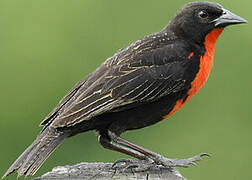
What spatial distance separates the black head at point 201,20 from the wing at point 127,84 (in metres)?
0.32

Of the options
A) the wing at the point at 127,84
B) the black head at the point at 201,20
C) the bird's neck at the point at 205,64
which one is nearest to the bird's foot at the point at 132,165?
the wing at the point at 127,84

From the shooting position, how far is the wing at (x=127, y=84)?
787 centimetres

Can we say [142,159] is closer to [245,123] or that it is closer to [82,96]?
[82,96]

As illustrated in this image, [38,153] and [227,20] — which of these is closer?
[38,153]

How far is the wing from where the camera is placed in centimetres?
787

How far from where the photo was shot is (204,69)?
837 cm

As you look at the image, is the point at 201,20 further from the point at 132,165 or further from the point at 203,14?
the point at 132,165

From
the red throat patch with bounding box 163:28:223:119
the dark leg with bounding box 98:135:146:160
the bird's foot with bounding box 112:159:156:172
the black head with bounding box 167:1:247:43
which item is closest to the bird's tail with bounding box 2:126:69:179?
the dark leg with bounding box 98:135:146:160

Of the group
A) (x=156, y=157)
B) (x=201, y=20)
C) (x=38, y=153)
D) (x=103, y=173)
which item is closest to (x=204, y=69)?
(x=201, y=20)

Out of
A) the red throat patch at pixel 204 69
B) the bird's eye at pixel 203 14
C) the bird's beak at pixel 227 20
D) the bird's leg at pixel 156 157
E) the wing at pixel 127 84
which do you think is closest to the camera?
the wing at pixel 127 84

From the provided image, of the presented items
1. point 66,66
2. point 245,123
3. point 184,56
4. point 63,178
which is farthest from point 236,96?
point 63,178

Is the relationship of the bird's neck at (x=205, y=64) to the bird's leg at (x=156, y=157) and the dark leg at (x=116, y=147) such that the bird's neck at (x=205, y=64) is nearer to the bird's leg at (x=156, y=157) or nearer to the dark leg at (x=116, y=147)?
the bird's leg at (x=156, y=157)

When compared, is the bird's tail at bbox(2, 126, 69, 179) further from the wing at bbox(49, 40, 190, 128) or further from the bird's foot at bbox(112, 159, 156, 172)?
the bird's foot at bbox(112, 159, 156, 172)

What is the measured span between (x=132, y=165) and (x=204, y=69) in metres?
1.36
